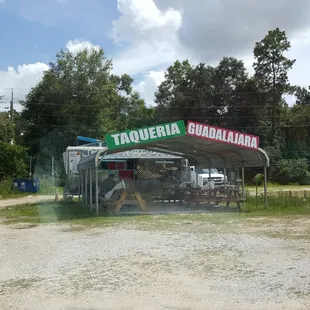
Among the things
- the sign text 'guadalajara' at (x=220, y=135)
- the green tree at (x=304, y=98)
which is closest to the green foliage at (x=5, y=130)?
the sign text 'guadalajara' at (x=220, y=135)

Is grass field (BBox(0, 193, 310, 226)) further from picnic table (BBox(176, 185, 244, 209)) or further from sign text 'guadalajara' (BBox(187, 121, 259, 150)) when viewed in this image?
sign text 'guadalajara' (BBox(187, 121, 259, 150))

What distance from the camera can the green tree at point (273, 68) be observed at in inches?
2067

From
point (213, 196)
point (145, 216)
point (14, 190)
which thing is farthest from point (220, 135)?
point (14, 190)

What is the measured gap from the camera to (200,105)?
52.9 metres

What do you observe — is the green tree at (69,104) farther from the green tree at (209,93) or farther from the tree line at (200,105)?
the green tree at (209,93)

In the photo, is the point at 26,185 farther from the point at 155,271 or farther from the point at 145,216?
the point at 155,271

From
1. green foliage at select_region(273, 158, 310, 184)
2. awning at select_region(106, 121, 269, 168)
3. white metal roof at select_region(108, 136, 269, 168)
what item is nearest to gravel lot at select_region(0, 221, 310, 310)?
awning at select_region(106, 121, 269, 168)

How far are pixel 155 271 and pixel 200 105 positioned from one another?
151 ft

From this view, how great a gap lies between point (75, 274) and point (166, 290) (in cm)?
179

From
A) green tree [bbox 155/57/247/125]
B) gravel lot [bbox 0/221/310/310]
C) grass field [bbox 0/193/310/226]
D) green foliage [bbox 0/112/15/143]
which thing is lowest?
gravel lot [bbox 0/221/310/310]

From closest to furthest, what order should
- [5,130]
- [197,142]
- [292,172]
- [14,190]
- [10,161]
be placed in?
[197,142], [14,190], [10,161], [5,130], [292,172]

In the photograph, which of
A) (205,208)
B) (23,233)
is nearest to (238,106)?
(205,208)

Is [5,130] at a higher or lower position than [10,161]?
A: higher

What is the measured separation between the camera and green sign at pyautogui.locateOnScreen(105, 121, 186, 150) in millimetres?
15719
